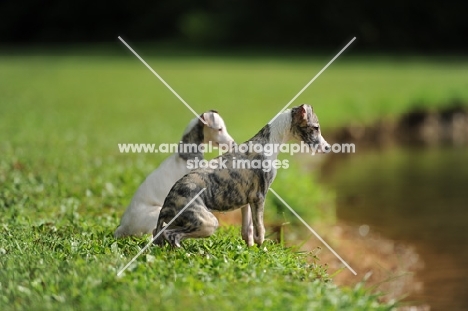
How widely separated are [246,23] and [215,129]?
3235 centimetres

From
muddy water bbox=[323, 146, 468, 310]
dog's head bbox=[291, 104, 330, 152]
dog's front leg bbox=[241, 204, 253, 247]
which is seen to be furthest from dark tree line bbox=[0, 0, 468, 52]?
dog's front leg bbox=[241, 204, 253, 247]

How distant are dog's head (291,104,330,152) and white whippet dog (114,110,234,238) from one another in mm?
768

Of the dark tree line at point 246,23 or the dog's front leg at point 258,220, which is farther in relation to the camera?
the dark tree line at point 246,23

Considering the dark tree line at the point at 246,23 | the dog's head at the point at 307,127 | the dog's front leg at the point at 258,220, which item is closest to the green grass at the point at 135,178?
the dog's front leg at the point at 258,220

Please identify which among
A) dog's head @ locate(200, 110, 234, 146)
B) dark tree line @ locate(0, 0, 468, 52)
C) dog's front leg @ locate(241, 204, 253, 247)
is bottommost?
dog's front leg @ locate(241, 204, 253, 247)

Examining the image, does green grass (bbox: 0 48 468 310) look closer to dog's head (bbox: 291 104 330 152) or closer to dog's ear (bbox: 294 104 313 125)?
dog's head (bbox: 291 104 330 152)

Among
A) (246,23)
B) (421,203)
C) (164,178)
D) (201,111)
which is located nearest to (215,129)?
(164,178)

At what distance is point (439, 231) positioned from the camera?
11.7 metres

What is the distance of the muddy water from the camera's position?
988 centimetres

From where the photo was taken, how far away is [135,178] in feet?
34.3

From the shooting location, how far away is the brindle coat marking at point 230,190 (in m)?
6.62

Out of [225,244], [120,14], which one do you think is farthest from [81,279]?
[120,14]

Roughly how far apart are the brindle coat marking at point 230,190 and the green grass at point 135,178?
0.20 metres

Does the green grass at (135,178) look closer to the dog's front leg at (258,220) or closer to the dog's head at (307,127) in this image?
the dog's front leg at (258,220)
